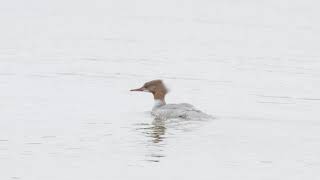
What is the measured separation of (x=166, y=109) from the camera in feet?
66.5

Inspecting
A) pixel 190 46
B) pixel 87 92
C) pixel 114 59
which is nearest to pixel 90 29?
pixel 190 46

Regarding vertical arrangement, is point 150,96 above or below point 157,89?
below

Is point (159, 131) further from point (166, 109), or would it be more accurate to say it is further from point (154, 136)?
point (166, 109)

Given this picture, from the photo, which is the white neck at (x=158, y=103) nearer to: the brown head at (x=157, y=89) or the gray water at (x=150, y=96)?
the brown head at (x=157, y=89)

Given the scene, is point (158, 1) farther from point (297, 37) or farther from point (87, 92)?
point (87, 92)

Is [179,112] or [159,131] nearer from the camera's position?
[159,131]

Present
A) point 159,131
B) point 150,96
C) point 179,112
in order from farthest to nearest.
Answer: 1. point 150,96
2. point 179,112
3. point 159,131

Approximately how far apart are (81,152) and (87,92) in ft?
23.2

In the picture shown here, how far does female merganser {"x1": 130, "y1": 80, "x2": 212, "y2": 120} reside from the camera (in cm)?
1955

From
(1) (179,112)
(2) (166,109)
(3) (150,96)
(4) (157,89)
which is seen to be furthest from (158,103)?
(3) (150,96)

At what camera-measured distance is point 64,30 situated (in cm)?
3622

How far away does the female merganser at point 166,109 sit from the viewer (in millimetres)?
19547

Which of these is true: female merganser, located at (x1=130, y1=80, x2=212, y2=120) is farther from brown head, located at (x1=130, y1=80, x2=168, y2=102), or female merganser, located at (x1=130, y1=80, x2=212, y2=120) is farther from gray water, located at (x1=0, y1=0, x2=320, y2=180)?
gray water, located at (x1=0, y1=0, x2=320, y2=180)

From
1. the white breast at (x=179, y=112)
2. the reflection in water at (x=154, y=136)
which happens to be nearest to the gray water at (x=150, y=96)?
the reflection in water at (x=154, y=136)
